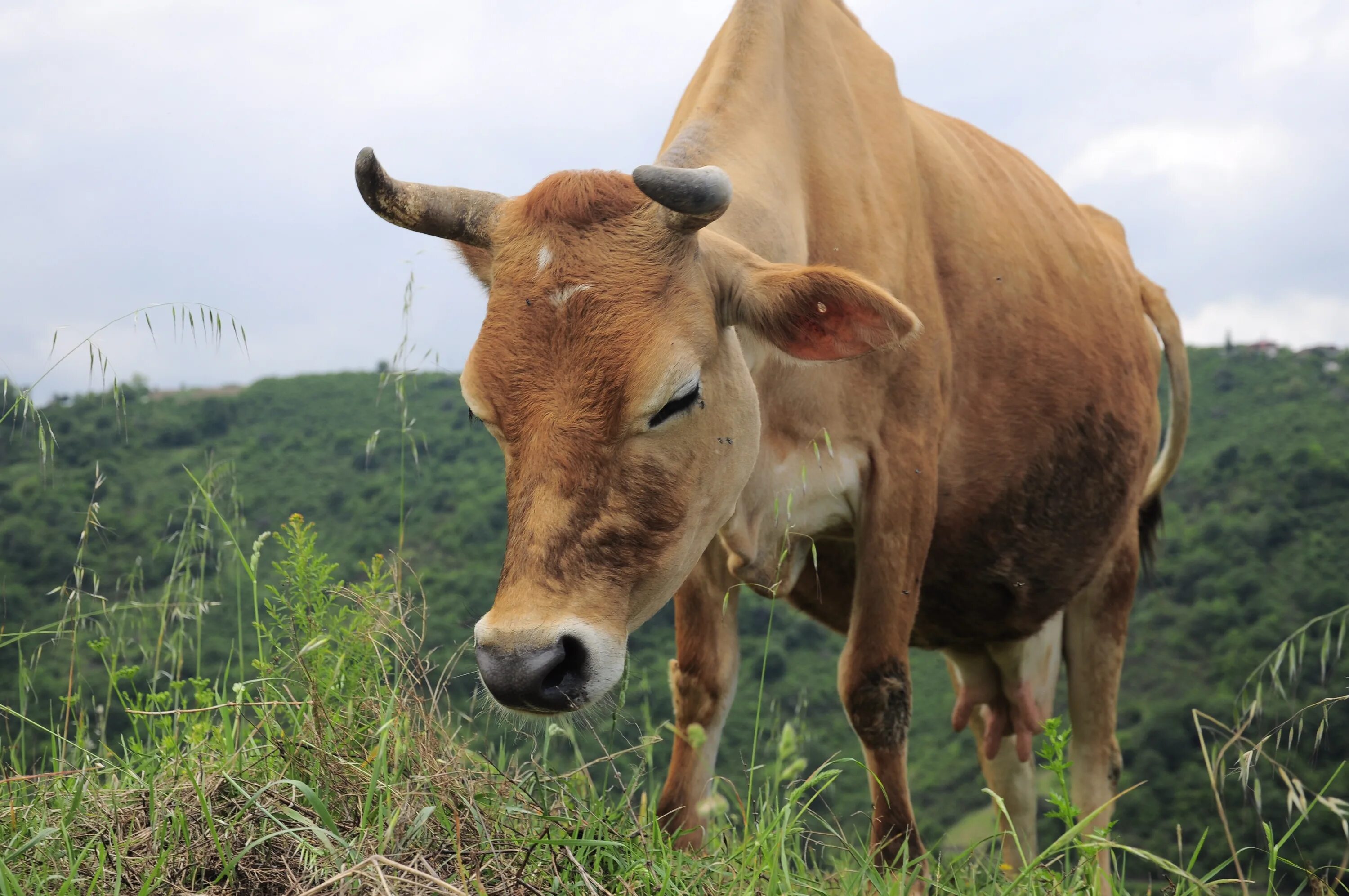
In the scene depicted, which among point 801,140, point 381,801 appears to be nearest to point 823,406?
point 801,140

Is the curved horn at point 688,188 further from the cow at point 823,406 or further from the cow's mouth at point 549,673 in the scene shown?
the cow's mouth at point 549,673

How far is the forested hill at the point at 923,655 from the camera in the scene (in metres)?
14.6

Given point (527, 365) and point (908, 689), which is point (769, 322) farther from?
point (908, 689)

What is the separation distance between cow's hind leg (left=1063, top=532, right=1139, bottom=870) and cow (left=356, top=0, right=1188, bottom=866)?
0.06ft

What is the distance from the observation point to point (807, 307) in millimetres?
3002

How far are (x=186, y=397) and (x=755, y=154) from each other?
26668mm

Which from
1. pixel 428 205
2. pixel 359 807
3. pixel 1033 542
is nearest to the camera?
pixel 359 807

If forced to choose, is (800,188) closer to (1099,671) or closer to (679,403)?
(679,403)

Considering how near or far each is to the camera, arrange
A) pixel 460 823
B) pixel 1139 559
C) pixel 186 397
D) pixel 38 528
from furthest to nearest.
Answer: pixel 186 397 → pixel 38 528 → pixel 1139 559 → pixel 460 823

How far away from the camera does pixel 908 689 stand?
3.86 m

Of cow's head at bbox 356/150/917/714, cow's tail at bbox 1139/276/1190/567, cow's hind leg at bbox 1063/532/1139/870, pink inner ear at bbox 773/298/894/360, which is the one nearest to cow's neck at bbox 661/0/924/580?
pink inner ear at bbox 773/298/894/360

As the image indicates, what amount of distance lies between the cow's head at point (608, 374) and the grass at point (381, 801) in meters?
0.25

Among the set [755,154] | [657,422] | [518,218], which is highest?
[755,154]

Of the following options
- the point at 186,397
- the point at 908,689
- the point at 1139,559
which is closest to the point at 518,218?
the point at 908,689
